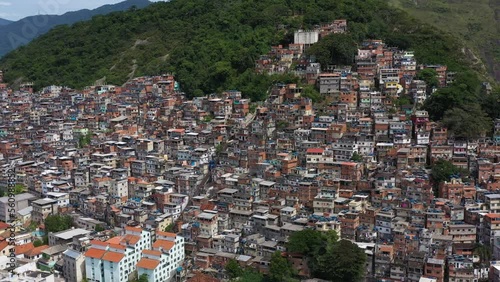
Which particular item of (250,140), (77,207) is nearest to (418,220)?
(250,140)

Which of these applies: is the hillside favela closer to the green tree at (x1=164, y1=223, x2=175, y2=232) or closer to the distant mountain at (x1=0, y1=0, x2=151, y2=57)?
the green tree at (x1=164, y1=223, x2=175, y2=232)

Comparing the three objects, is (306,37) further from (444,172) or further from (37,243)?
(37,243)

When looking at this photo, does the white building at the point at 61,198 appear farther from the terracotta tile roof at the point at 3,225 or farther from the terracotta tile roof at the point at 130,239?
the terracotta tile roof at the point at 130,239

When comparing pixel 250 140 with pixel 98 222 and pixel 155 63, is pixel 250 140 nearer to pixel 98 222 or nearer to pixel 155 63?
pixel 98 222

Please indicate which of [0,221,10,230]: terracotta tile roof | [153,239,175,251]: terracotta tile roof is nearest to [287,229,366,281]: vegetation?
[153,239,175,251]: terracotta tile roof

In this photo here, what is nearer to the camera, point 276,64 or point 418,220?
point 418,220

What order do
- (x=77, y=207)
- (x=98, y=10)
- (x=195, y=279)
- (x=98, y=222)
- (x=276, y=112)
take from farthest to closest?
(x=98, y=10) → (x=276, y=112) → (x=77, y=207) → (x=98, y=222) → (x=195, y=279)
